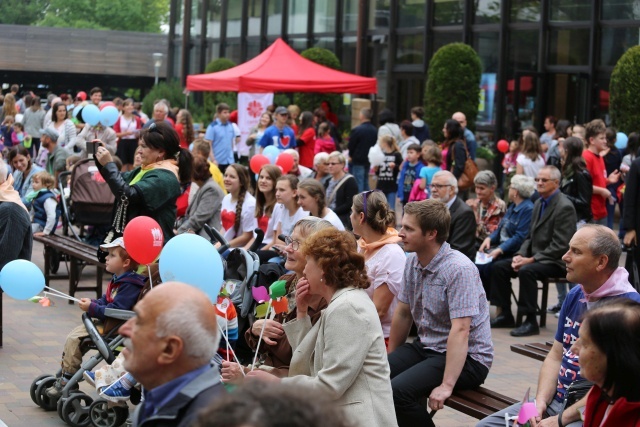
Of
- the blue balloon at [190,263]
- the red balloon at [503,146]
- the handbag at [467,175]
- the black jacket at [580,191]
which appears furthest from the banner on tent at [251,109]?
the blue balloon at [190,263]

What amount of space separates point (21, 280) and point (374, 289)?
2.16 meters

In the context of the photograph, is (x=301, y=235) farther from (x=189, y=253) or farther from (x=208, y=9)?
(x=208, y=9)

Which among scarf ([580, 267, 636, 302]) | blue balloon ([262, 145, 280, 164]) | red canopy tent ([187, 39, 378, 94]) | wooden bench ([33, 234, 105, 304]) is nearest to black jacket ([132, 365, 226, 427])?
scarf ([580, 267, 636, 302])

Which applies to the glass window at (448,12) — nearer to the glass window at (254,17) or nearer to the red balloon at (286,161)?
the glass window at (254,17)

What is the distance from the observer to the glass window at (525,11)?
22016 millimetres

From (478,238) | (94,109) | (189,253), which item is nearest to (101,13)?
(94,109)

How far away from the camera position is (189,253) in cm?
546

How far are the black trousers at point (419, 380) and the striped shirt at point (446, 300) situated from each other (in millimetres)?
57

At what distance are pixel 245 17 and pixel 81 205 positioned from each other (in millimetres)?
22719

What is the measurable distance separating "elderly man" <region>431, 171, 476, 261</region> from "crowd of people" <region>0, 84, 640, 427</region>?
15 millimetres

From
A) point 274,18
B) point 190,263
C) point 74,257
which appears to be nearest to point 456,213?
point 74,257

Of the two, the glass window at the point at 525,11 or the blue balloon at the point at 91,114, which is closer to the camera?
Result: the blue balloon at the point at 91,114

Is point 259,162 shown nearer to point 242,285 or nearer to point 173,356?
point 242,285

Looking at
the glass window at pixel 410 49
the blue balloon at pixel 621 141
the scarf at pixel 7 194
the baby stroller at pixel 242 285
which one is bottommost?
the baby stroller at pixel 242 285
